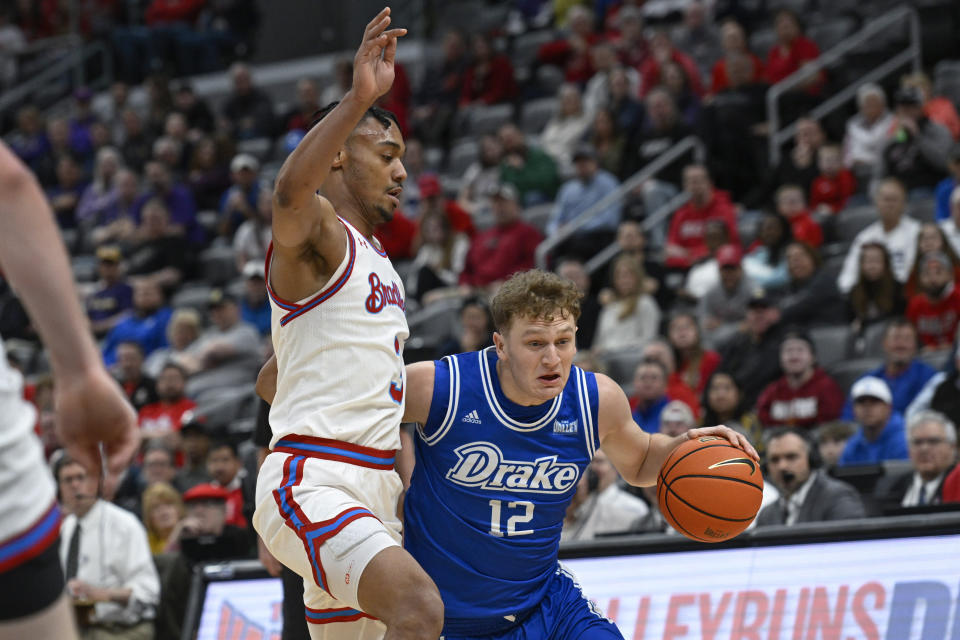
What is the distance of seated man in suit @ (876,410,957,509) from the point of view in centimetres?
727

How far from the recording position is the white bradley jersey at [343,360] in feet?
13.6

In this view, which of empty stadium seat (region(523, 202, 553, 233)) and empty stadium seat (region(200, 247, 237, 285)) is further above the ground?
empty stadium seat (region(523, 202, 553, 233))

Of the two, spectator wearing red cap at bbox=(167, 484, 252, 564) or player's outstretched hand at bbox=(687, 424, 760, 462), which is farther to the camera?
spectator wearing red cap at bbox=(167, 484, 252, 564)

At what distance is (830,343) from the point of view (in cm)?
979

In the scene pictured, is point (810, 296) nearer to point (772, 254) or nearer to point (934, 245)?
point (772, 254)

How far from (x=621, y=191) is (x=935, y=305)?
12.2ft

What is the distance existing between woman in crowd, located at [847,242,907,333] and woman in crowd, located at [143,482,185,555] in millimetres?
5147

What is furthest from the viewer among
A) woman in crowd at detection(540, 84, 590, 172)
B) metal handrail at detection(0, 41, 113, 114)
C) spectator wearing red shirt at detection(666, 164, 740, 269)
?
metal handrail at detection(0, 41, 113, 114)

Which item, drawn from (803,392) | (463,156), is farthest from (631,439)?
(463,156)

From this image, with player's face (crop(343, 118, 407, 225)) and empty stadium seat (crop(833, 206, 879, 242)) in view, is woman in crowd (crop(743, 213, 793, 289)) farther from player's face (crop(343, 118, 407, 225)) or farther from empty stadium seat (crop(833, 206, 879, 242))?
player's face (crop(343, 118, 407, 225))

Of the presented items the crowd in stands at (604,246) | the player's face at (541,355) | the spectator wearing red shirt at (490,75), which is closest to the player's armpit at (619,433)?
the player's face at (541,355)

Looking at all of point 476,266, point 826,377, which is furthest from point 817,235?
point 476,266

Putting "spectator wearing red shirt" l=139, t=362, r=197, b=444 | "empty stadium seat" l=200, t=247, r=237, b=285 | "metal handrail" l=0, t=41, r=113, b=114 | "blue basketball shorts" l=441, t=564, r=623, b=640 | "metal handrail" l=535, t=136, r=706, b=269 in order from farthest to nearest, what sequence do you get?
1. "metal handrail" l=0, t=41, r=113, b=114
2. "empty stadium seat" l=200, t=247, r=237, b=285
3. "metal handrail" l=535, t=136, r=706, b=269
4. "spectator wearing red shirt" l=139, t=362, r=197, b=444
5. "blue basketball shorts" l=441, t=564, r=623, b=640

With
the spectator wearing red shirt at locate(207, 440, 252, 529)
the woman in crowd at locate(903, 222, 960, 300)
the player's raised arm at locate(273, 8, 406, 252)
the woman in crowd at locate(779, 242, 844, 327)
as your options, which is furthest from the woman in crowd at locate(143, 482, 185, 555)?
the player's raised arm at locate(273, 8, 406, 252)
